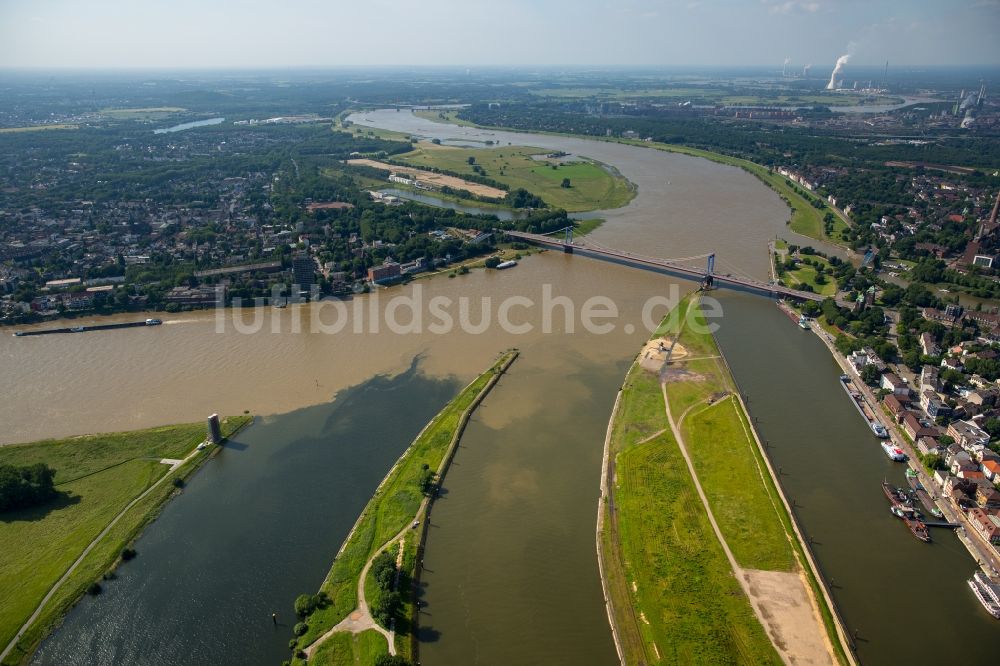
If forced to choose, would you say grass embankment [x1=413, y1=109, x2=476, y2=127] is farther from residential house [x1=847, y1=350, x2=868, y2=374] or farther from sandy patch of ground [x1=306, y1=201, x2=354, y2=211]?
residential house [x1=847, y1=350, x2=868, y2=374]

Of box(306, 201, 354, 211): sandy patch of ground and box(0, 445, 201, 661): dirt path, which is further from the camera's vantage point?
box(306, 201, 354, 211): sandy patch of ground

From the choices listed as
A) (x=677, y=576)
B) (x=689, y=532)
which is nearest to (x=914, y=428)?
(x=689, y=532)

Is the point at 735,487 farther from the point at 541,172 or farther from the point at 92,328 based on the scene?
the point at 541,172

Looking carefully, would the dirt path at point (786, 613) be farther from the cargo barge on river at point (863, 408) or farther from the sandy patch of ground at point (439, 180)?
the sandy patch of ground at point (439, 180)

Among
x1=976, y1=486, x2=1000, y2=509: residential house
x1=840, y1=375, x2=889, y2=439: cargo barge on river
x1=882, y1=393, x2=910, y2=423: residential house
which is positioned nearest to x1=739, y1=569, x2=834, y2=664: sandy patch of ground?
x1=976, y1=486, x2=1000, y2=509: residential house

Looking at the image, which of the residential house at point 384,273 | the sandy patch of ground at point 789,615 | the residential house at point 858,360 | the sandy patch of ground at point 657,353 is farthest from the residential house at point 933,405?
the residential house at point 384,273

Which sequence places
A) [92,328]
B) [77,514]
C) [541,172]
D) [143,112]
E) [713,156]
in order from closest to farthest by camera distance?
[77,514] < [92,328] < [541,172] < [713,156] < [143,112]
